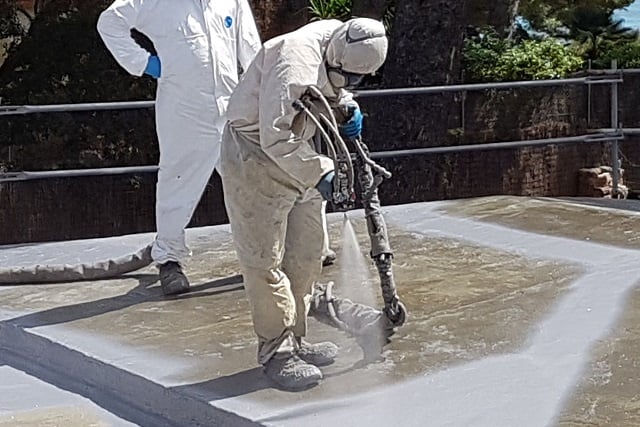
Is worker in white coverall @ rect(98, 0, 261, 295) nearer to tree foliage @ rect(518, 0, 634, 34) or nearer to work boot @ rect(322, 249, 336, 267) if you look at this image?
work boot @ rect(322, 249, 336, 267)

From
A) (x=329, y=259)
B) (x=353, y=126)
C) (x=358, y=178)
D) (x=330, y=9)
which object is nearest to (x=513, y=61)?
(x=330, y=9)

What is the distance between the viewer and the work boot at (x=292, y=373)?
404cm

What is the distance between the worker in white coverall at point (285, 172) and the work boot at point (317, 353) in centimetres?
1

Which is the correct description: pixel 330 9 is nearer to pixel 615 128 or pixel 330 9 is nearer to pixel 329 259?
pixel 615 128

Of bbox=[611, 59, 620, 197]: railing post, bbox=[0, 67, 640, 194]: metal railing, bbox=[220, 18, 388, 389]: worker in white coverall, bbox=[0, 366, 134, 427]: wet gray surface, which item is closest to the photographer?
bbox=[220, 18, 388, 389]: worker in white coverall

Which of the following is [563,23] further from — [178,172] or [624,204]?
[178,172]

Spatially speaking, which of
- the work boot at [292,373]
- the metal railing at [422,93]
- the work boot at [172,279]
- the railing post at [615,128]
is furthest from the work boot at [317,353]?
the railing post at [615,128]

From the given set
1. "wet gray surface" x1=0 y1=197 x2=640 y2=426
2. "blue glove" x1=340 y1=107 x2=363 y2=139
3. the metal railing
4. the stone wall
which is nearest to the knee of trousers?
"wet gray surface" x1=0 y1=197 x2=640 y2=426

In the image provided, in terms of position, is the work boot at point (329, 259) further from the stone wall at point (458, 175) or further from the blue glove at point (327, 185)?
the stone wall at point (458, 175)

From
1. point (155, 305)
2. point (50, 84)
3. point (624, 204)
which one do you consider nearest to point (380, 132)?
point (50, 84)

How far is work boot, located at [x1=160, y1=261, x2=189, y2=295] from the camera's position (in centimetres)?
555

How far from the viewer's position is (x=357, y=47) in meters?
3.87

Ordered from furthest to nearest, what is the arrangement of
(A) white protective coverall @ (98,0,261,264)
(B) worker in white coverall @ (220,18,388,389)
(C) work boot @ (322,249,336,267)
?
1. (C) work boot @ (322,249,336,267)
2. (A) white protective coverall @ (98,0,261,264)
3. (B) worker in white coverall @ (220,18,388,389)

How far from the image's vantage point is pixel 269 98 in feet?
12.5
